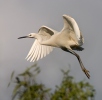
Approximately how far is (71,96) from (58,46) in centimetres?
970

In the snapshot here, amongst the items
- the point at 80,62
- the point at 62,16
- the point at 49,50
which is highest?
the point at 62,16

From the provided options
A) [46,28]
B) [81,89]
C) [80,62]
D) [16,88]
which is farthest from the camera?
[46,28]

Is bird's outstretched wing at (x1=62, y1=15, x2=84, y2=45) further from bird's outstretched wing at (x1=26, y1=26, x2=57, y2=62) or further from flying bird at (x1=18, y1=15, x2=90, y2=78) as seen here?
bird's outstretched wing at (x1=26, y1=26, x2=57, y2=62)

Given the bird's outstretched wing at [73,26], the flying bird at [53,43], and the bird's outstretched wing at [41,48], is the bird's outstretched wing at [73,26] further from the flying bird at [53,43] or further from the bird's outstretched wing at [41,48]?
the bird's outstretched wing at [41,48]

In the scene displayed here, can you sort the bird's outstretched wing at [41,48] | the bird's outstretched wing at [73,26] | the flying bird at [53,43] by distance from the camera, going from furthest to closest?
the bird's outstretched wing at [41,48], the flying bird at [53,43], the bird's outstretched wing at [73,26]

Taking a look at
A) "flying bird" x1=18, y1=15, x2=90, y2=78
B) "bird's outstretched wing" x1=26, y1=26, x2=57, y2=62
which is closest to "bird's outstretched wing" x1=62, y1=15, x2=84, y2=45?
"flying bird" x1=18, y1=15, x2=90, y2=78

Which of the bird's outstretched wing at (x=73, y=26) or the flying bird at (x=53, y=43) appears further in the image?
the flying bird at (x=53, y=43)

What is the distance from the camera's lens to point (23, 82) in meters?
5.90

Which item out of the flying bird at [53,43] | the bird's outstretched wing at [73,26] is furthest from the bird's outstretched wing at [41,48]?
the bird's outstretched wing at [73,26]

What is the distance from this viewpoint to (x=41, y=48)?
16.0m

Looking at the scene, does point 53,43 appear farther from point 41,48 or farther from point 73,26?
point 73,26

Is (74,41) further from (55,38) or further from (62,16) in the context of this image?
(62,16)

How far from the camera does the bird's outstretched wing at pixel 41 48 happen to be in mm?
15477

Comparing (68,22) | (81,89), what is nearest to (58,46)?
(68,22)
